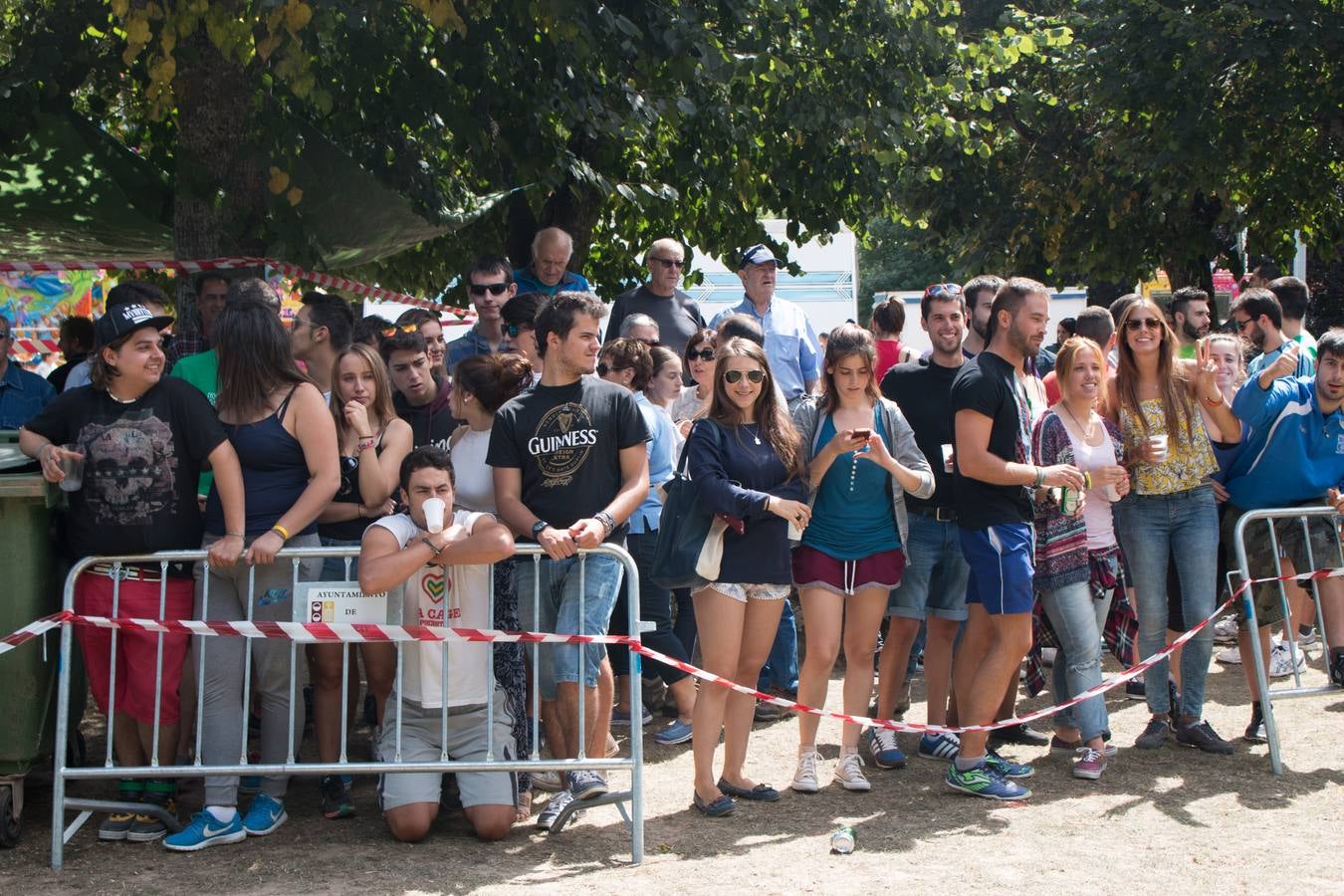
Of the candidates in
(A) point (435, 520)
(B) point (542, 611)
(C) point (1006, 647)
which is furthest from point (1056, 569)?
(A) point (435, 520)

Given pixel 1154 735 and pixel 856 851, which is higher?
pixel 1154 735

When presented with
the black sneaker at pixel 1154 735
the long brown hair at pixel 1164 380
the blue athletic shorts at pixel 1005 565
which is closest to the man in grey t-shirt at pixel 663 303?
the long brown hair at pixel 1164 380

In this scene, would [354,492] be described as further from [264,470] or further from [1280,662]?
[1280,662]

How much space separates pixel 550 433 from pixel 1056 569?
7.62 feet

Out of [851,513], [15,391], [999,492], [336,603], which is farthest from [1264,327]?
[15,391]

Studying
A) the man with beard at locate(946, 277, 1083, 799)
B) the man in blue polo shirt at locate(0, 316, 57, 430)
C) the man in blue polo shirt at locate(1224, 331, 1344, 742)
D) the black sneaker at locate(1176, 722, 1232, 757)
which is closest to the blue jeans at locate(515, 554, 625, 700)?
the man with beard at locate(946, 277, 1083, 799)

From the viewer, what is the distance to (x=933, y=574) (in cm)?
711

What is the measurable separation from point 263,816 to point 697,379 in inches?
Answer: 133

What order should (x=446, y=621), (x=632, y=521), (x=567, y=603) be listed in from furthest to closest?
(x=632, y=521) → (x=567, y=603) → (x=446, y=621)

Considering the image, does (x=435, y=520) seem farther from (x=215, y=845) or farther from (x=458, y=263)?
(x=458, y=263)

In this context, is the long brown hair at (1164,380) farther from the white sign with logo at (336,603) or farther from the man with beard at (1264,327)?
the white sign with logo at (336,603)

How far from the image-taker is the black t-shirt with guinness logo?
6059mm

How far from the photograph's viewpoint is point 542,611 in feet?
20.2

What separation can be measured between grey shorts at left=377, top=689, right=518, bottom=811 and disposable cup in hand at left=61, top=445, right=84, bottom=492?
144 cm
